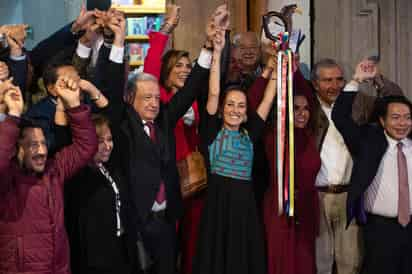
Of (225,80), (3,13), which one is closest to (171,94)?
(225,80)

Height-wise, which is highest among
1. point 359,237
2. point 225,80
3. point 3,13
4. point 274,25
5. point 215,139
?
point 3,13

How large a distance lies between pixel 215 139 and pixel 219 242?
535mm

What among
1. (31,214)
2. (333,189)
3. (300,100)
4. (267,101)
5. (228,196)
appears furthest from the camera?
(333,189)

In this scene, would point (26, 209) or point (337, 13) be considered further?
point (337, 13)

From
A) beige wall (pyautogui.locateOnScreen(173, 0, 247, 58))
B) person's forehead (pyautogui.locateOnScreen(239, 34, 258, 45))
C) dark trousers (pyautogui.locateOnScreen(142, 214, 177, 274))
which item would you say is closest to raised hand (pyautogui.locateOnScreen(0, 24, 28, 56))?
dark trousers (pyautogui.locateOnScreen(142, 214, 177, 274))

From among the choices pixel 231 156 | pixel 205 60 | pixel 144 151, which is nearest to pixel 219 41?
pixel 205 60

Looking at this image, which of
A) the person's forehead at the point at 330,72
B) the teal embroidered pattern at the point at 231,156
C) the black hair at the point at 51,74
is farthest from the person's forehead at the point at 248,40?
the black hair at the point at 51,74

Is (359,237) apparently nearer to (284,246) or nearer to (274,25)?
(284,246)

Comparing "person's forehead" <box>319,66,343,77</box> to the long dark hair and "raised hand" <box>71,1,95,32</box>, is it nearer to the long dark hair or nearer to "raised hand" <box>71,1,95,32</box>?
the long dark hair

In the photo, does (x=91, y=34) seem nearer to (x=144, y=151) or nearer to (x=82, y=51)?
(x=82, y=51)

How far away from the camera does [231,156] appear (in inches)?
159

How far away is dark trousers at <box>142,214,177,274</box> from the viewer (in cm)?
385

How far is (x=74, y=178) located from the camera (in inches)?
144

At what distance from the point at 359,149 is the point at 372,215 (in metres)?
0.38
